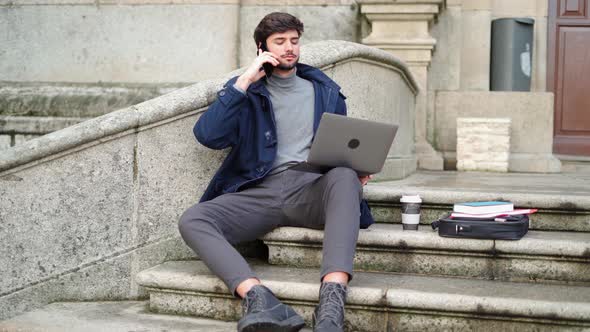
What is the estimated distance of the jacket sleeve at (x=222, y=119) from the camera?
390cm

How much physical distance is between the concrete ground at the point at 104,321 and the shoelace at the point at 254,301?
0.18 meters

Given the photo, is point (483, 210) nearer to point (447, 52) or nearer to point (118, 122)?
point (118, 122)

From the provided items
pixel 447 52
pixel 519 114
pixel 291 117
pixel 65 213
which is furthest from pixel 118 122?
pixel 519 114

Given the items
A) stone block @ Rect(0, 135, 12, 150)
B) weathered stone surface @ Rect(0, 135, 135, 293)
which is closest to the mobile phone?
weathered stone surface @ Rect(0, 135, 135, 293)

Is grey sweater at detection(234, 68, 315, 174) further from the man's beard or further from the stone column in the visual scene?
the stone column

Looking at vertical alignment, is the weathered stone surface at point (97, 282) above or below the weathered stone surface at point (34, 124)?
below

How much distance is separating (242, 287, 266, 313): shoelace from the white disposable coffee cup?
3.16 ft

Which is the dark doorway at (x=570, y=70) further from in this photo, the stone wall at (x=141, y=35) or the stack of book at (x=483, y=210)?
the stack of book at (x=483, y=210)

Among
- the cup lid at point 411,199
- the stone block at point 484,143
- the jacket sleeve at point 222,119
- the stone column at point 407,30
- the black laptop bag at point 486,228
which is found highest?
the stone column at point 407,30

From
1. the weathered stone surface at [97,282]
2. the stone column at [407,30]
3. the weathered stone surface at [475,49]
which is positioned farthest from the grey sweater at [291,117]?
the weathered stone surface at [475,49]

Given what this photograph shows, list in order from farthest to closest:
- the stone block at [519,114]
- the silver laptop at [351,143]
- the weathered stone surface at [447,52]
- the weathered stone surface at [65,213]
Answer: the weathered stone surface at [447,52] → the stone block at [519,114] → the weathered stone surface at [65,213] → the silver laptop at [351,143]

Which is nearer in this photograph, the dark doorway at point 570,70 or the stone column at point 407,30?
the stone column at point 407,30

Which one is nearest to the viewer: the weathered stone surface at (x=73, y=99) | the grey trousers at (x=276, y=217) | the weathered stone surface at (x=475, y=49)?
the grey trousers at (x=276, y=217)

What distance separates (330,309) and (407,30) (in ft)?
13.0
